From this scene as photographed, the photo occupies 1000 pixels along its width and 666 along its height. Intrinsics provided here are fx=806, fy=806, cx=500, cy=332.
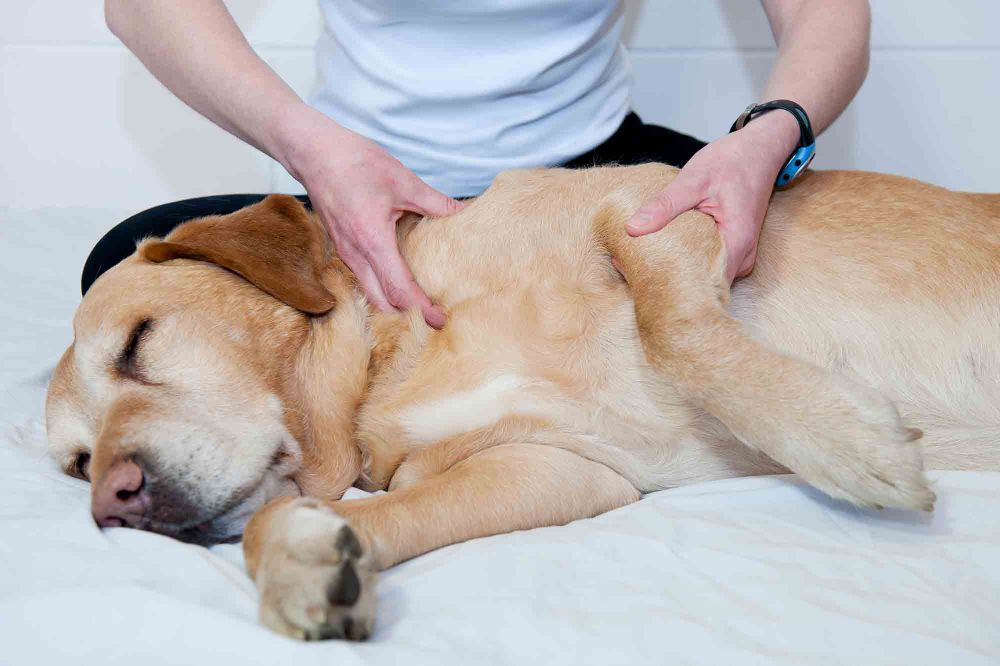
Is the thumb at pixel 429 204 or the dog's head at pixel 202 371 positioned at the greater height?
the thumb at pixel 429 204

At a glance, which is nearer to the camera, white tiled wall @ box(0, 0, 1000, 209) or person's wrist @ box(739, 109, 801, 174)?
person's wrist @ box(739, 109, 801, 174)

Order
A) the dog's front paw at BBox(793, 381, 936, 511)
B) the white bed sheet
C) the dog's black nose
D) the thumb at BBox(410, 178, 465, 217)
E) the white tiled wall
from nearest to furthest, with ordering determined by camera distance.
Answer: the white bed sheet
the dog's front paw at BBox(793, 381, 936, 511)
the dog's black nose
the thumb at BBox(410, 178, 465, 217)
the white tiled wall

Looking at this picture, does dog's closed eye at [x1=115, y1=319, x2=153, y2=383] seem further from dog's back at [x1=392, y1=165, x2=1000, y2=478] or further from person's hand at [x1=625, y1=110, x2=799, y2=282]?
person's hand at [x1=625, y1=110, x2=799, y2=282]

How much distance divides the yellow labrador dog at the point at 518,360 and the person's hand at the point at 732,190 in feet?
0.12

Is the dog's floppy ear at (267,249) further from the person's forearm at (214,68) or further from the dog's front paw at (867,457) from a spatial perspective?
the dog's front paw at (867,457)

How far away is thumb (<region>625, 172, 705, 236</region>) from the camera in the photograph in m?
1.61

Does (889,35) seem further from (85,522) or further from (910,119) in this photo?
(85,522)

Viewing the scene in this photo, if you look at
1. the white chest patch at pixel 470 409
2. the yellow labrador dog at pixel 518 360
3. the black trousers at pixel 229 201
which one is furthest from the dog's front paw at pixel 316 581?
the black trousers at pixel 229 201

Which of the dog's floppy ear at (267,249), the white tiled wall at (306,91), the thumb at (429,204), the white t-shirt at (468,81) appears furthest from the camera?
the white tiled wall at (306,91)

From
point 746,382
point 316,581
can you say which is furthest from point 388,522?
point 746,382

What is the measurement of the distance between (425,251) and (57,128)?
2945 millimetres

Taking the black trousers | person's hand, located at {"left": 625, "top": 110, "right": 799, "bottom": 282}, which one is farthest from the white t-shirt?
person's hand, located at {"left": 625, "top": 110, "right": 799, "bottom": 282}

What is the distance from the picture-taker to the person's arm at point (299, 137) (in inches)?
68.8

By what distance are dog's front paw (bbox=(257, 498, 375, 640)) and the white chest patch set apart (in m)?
0.50
